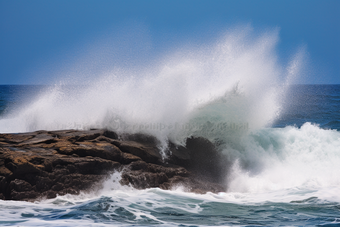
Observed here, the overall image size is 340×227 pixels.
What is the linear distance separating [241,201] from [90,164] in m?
3.19

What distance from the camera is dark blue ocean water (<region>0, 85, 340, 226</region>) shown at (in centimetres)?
468

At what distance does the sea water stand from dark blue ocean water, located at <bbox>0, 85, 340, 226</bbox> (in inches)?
0.7

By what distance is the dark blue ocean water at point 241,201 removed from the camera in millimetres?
4676

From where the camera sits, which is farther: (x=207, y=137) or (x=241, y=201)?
(x=207, y=137)

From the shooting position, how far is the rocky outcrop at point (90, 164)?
5594mm

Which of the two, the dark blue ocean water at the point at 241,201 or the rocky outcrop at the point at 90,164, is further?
the rocky outcrop at the point at 90,164

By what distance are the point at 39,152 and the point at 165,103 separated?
3642mm

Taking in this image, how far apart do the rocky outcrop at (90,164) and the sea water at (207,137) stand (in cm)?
23

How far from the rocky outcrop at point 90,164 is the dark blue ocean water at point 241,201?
234mm

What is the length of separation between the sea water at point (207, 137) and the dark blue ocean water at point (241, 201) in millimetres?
18

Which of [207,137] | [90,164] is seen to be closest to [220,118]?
[207,137]

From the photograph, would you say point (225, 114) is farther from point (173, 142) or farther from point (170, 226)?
point (170, 226)

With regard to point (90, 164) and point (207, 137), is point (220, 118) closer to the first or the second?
point (207, 137)

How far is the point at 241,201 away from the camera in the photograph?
6.12 m
